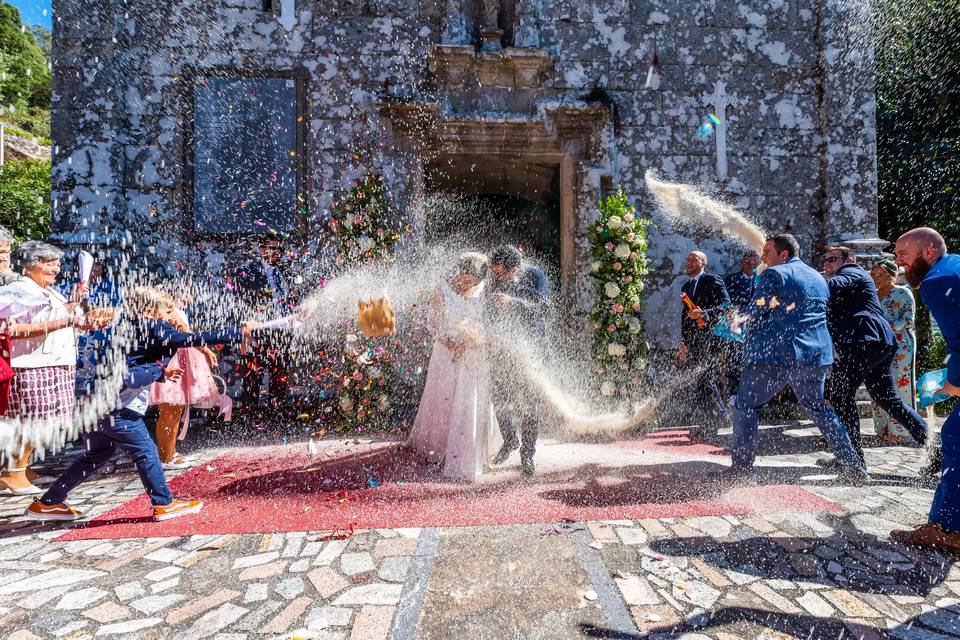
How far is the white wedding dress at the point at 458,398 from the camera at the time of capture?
430cm

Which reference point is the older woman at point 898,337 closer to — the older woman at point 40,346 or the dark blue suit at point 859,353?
the dark blue suit at point 859,353

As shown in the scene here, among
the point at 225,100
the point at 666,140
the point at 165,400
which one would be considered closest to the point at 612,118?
the point at 666,140

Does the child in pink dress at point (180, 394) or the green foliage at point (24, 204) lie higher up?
the green foliage at point (24, 204)

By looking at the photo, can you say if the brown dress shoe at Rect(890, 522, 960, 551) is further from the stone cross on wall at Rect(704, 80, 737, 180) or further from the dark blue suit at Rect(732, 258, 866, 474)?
the stone cross on wall at Rect(704, 80, 737, 180)

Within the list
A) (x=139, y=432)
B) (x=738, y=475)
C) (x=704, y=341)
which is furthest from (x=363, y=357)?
(x=738, y=475)

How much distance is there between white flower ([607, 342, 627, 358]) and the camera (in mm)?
6246

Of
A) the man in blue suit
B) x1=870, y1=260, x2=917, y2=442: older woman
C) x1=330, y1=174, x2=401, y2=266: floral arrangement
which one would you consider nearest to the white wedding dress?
the man in blue suit

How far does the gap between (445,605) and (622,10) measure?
7.50 meters

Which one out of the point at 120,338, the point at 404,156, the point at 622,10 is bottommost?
the point at 120,338

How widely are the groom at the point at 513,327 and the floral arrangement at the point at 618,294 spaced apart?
6.03 feet

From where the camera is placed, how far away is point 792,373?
3990 mm

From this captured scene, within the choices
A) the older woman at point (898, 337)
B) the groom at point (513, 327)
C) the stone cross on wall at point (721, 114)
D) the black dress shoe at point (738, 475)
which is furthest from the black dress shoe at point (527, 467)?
the stone cross on wall at point (721, 114)

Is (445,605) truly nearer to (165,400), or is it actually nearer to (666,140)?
(165,400)

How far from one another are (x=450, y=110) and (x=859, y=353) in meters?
5.36
